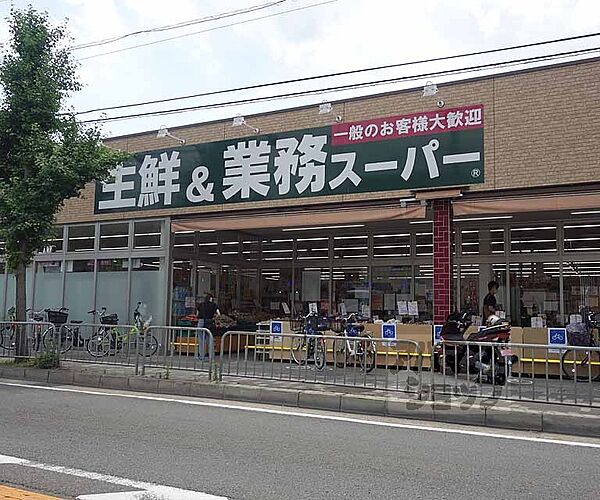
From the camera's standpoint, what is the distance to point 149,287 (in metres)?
16.7

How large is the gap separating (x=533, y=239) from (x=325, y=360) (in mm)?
7286

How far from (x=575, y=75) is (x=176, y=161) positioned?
374 inches

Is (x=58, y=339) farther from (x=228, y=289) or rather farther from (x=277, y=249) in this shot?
(x=277, y=249)

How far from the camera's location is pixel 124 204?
16875mm

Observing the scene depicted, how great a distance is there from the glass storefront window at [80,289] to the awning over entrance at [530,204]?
34.8 feet

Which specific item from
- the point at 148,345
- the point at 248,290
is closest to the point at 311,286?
the point at 248,290

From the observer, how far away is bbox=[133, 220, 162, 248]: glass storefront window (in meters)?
16.7

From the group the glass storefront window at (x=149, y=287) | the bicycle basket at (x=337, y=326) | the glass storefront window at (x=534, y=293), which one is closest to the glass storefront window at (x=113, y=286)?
the glass storefront window at (x=149, y=287)

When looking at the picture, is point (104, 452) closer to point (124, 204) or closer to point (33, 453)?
point (33, 453)

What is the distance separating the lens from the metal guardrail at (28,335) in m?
12.7

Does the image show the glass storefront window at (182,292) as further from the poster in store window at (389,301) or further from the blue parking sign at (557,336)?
the blue parking sign at (557,336)

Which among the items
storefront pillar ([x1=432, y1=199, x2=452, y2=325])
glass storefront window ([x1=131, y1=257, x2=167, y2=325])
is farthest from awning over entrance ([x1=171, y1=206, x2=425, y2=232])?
glass storefront window ([x1=131, y1=257, x2=167, y2=325])

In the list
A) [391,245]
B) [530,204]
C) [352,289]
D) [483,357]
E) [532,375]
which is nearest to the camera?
[532,375]

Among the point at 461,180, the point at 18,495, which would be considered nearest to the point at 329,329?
the point at 461,180
